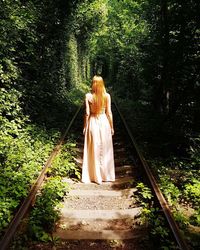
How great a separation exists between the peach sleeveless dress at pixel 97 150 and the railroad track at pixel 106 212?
26 centimetres

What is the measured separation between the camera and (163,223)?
4.86 metres

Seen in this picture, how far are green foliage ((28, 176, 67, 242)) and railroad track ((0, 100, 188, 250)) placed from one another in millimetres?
125

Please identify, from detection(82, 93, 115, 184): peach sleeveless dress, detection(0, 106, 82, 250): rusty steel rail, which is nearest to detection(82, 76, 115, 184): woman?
detection(82, 93, 115, 184): peach sleeveless dress

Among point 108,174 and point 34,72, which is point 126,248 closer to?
point 108,174

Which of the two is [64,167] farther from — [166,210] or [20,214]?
[166,210]

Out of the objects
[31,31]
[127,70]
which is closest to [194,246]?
[31,31]

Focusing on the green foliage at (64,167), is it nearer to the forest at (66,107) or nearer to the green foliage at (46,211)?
the forest at (66,107)

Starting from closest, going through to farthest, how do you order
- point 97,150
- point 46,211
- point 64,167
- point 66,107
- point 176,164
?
1. point 46,211
2. point 97,150
3. point 64,167
4. point 176,164
5. point 66,107

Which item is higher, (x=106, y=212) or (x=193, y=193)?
(x=193, y=193)

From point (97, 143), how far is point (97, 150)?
0.14m

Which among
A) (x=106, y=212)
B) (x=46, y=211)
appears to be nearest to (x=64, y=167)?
(x=106, y=212)

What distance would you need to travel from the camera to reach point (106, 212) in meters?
5.54

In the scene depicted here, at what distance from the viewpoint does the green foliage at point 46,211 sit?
15.3 feet

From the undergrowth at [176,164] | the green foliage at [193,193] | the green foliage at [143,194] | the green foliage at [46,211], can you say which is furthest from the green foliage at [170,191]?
the green foliage at [46,211]
